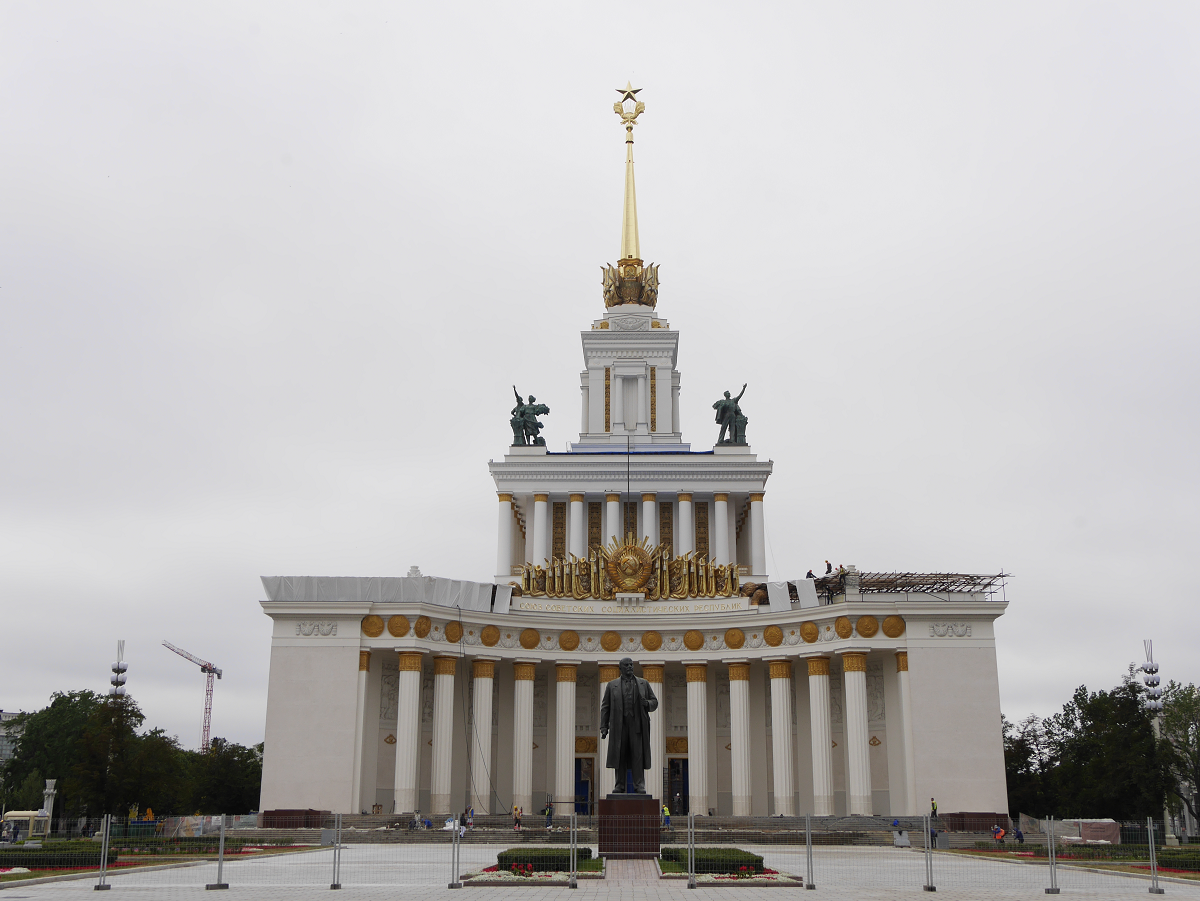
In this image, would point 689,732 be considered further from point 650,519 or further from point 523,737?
point 650,519

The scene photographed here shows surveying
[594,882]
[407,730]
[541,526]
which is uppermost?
[541,526]

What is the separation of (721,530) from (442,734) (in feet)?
58.1

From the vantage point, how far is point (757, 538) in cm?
4803

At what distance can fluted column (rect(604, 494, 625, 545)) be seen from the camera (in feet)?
155

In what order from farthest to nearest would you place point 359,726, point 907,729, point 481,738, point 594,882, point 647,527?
point 647,527
point 481,738
point 907,729
point 359,726
point 594,882

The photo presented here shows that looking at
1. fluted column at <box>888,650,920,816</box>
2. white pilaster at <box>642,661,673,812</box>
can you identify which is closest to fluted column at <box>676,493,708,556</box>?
white pilaster at <box>642,661,673,812</box>

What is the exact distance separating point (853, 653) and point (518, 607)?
11.8 m

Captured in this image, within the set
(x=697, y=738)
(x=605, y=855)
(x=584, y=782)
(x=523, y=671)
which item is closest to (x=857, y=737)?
(x=697, y=738)

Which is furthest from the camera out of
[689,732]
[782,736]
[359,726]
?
[689,732]

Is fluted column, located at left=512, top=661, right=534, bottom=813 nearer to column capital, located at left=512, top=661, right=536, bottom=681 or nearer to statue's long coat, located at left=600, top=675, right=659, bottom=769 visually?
column capital, located at left=512, top=661, right=536, bottom=681

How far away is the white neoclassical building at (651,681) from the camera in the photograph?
111 feet

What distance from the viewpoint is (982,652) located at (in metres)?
34.4

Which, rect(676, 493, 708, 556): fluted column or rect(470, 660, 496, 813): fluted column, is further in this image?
rect(676, 493, 708, 556): fluted column

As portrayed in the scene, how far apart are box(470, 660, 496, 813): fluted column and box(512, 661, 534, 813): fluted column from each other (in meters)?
0.92
